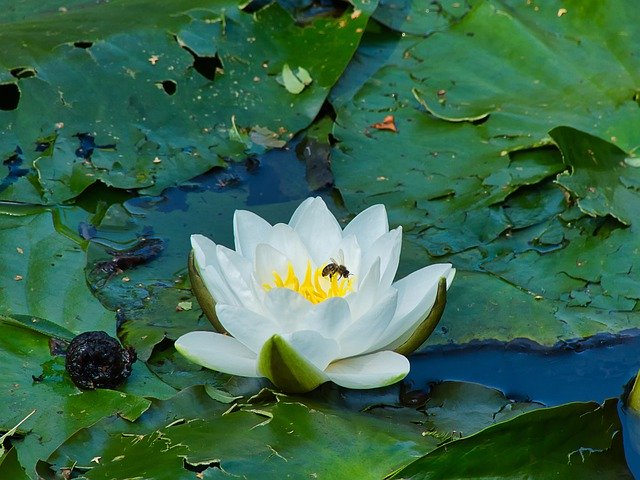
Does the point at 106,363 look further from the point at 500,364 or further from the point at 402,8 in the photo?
the point at 402,8

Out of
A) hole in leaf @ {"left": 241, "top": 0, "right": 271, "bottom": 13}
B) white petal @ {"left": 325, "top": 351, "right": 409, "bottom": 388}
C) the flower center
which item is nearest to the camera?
white petal @ {"left": 325, "top": 351, "right": 409, "bottom": 388}

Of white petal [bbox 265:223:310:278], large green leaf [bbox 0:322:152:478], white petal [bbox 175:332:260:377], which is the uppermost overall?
white petal [bbox 265:223:310:278]

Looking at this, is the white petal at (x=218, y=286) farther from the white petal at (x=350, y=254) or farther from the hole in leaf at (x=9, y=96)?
the hole in leaf at (x=9, y=96)

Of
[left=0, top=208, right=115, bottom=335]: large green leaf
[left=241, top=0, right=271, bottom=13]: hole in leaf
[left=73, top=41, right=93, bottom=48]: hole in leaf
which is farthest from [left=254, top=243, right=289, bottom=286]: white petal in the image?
[left=241, top=0, right=271, bottom=13]: hole in leaf

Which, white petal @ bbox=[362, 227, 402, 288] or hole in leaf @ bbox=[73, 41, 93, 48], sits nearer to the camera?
white petal @ bbox=[362, 227, 402, 288]

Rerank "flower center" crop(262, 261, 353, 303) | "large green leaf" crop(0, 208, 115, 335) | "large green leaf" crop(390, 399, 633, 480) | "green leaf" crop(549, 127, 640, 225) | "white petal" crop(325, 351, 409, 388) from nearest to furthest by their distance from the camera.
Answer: "large green leaf" crop(390, 399, 633, 480) < "white petal" crop(325, 351, 409, 388) < "flower center" crop(262, 261, 353, 303) < "large green leaf" crop(0, 208, 115, 335) < "green leaf" crop(549, 127, 640, 225)

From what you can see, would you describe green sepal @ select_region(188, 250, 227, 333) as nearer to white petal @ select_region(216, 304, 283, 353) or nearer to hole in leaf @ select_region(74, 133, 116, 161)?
white petal @ select_region(216, 304, 283, 353)

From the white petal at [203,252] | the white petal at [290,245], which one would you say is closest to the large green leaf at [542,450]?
the white petal at [290,245]
